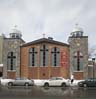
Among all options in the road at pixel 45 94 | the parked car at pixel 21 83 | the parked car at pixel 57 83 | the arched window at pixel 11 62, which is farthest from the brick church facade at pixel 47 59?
the road at pixel 45 94

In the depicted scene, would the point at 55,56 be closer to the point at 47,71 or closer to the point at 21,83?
the point at 47,71

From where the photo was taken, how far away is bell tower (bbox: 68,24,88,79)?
2184 inches

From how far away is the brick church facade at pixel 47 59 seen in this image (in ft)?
183

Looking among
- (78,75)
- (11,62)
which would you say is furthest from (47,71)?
(11,62)

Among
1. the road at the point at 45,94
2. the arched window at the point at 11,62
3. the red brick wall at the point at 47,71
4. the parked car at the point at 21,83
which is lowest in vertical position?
the parked car at the point at 21,83

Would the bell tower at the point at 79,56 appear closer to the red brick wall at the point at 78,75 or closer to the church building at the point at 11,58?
the red brick wall at the point at 78,75

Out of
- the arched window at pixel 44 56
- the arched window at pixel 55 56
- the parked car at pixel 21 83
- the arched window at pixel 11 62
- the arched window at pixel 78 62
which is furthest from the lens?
the arched window at pixel 11 62

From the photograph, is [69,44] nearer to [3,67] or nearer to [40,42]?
[40,42]

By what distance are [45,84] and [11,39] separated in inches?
618

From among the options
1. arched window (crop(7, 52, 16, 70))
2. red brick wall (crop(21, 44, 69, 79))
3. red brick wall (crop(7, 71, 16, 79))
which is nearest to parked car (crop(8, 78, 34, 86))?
red brick wall (crop(21, 44, 69, 79))

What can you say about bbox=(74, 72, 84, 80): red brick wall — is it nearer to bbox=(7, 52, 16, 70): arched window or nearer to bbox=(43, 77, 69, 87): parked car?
bbox=(43, 77, 69, 87): parked car

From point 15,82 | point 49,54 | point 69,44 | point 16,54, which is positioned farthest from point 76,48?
point 15,82

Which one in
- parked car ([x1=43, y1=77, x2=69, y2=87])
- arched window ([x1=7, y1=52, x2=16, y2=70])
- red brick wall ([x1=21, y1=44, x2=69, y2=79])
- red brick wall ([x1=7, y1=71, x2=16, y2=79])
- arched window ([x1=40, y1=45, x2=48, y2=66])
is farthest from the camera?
arched window ([x1=7, y1=52, x2=16, y2=70])

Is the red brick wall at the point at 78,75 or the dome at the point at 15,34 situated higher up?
the dome at the point at 15,34
